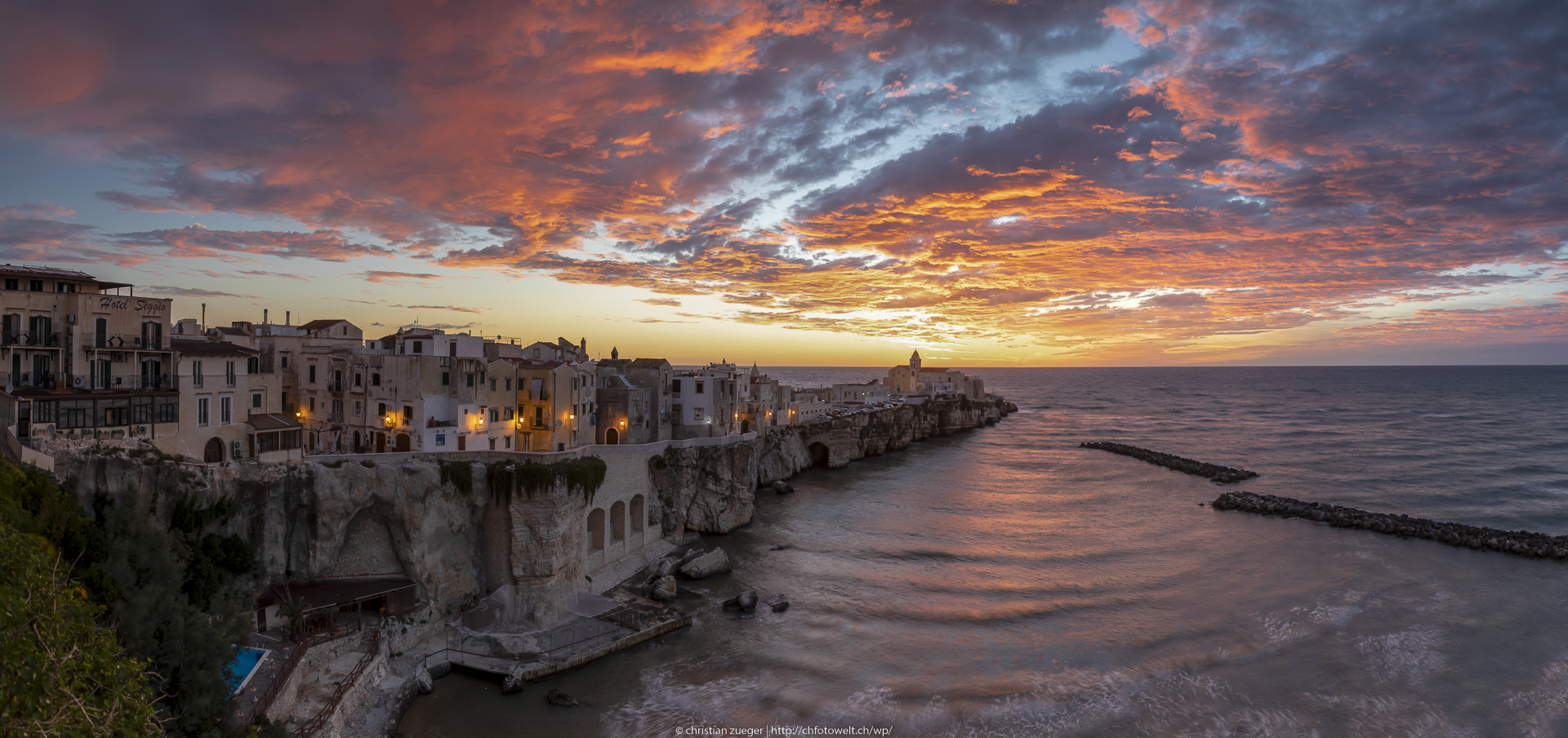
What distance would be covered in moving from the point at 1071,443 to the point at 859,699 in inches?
3367

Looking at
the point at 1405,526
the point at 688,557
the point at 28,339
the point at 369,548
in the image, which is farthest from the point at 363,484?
the point at 1405,526

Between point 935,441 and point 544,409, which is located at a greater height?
point 544,409

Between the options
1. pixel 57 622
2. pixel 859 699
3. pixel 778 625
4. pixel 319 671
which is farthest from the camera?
pixel 778 625

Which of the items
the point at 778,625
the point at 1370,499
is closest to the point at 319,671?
the point at 778,625

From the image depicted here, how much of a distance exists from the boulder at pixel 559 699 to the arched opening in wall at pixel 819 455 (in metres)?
53.9

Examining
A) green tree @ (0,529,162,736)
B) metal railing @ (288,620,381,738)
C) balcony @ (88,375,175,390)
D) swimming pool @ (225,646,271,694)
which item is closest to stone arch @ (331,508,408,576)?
metal railing @ (288,620,381,738)

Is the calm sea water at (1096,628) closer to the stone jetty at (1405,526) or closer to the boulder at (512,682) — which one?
the boulder at (512,682)

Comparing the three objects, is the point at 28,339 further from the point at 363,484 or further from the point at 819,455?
the point at 819,455

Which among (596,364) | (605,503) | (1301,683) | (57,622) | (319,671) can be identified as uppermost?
(596,364)

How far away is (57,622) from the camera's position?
402 inches

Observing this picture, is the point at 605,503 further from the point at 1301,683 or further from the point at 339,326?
the point at 1301,683

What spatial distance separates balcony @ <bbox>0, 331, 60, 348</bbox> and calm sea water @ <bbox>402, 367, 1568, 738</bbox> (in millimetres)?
21953

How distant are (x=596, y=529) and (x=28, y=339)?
81.5 ft

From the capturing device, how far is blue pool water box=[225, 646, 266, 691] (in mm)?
19281
